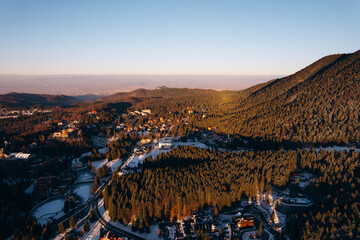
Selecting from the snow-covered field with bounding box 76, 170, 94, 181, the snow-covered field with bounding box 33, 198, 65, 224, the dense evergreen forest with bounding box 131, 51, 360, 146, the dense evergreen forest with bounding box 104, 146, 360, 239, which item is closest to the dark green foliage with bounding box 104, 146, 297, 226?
the dense evergreen forest with bounding box 104, 146, 360, 239

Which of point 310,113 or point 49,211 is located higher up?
point 310,113

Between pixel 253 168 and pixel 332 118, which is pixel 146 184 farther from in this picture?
pixel 332 118

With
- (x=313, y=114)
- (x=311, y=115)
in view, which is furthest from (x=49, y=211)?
(x=313, y=114)

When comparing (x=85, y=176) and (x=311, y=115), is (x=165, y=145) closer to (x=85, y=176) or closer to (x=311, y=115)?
(x=85, y=176)

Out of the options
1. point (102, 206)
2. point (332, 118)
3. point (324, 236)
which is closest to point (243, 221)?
point (324, 236)

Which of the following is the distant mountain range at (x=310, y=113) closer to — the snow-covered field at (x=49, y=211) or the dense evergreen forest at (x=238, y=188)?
the dense evergreen forest at (x=238, y=188)

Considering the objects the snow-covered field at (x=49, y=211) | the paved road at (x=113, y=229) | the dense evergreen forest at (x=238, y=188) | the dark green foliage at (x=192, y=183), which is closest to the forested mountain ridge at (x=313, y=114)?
the dense evergreen forest at (x=238, y=188)
